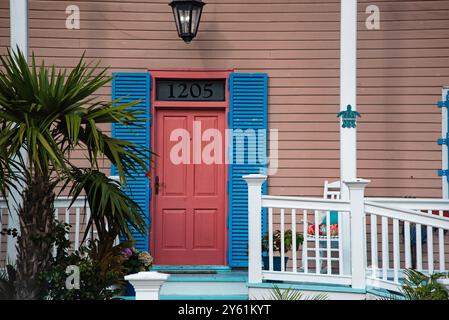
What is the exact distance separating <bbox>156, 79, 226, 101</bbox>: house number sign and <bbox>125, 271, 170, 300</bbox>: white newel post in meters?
3.92

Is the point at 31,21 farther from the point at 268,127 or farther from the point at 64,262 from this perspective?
the point at 64,262

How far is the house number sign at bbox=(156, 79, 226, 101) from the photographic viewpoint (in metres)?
8.88

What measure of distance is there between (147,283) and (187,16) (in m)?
3.90

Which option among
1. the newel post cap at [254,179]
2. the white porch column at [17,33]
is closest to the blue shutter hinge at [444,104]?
the newel post cap at [254,179]

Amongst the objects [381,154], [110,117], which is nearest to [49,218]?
[110,117]

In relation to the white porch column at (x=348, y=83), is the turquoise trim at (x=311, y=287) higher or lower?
lower

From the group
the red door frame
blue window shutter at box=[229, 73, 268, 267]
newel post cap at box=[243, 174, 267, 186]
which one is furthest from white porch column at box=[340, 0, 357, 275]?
the red door frame

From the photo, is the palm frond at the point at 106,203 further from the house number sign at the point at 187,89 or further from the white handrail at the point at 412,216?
the house number sign at the point at 187,89

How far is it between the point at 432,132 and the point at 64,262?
445 centimetres

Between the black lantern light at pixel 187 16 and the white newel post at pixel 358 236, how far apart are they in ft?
8.60

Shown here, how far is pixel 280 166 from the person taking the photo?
29.0 feet

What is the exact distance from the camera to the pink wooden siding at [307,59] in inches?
346

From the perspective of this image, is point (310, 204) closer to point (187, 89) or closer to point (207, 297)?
point (207, 297)

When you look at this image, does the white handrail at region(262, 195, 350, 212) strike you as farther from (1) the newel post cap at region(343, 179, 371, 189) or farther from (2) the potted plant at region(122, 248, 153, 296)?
(2) the potted plant at region(122, 248, 153, 296)
